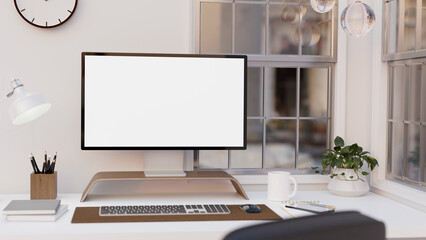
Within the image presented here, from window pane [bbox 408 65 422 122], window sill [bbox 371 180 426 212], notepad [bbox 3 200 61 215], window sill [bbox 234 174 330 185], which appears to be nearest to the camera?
notepad [bbox 3 200 61 215]

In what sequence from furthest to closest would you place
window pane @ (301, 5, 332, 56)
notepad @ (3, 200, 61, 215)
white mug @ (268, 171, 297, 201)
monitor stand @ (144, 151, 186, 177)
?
window pane @ (301, 5, 332, 56) < monitor stand @ (144, 151, 186, 177) < white mug @ (268, 171, 297, 201) < notepad @ (3, 200, 61, 215)

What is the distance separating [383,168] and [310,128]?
2.50 feet

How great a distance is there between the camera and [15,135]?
2764 millimetres

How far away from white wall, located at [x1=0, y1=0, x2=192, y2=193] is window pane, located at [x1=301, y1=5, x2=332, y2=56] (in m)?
0.70

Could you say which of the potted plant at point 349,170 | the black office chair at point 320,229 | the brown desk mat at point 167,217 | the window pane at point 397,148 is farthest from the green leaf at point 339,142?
the black office chair at point 320,229

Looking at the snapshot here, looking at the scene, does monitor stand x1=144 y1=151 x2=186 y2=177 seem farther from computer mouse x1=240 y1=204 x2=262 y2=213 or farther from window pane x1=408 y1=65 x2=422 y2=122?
window pane x1=408 y1=65 x2=422 y2=122

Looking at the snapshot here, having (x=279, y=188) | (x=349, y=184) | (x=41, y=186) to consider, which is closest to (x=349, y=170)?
(x=349, y=184)

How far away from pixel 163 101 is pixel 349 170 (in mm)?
1026

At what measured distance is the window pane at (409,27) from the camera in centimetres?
273

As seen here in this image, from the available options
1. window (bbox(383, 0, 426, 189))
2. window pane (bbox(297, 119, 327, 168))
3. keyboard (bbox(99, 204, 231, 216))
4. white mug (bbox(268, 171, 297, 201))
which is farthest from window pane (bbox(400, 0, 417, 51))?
keyboard (bbox(99, 204, 231, 216))

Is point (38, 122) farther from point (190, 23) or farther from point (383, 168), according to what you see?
point (383, 168)

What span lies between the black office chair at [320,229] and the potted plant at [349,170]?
1.94 m

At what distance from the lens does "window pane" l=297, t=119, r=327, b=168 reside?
3.08 m

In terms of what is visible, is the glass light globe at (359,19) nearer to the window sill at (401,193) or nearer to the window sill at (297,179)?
the window sill at (401,193)
